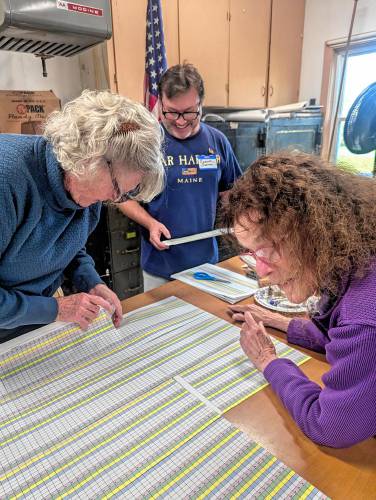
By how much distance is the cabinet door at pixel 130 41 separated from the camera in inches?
92.6

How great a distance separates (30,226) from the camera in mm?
915

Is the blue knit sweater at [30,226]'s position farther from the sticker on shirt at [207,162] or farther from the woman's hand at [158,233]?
the sticker on shirt at [207,162]

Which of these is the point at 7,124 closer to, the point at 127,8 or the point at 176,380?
the point at 127,8

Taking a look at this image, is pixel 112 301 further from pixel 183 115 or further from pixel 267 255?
pixel 183 115

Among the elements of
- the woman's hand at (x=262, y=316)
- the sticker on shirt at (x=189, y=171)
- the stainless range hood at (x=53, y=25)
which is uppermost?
the stainless range hood at (x=53, y=25)

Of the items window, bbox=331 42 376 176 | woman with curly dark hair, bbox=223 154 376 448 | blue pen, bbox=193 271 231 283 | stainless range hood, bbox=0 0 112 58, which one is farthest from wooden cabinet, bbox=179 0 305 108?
woman with curly dark hair, bbox=223 154 376 448

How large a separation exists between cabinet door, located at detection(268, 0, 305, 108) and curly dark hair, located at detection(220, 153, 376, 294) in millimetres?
3153

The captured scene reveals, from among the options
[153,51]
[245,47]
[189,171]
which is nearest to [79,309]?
[189,171]

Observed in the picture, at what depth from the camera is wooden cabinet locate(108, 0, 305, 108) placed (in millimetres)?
2422

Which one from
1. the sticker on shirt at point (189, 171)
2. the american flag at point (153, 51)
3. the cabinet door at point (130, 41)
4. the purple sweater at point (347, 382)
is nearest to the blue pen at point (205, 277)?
the sticker on shirt at point (189, 171)

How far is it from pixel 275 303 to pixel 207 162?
0.80m

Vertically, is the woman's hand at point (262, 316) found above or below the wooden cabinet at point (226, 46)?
below

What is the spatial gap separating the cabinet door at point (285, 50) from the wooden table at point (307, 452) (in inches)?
129

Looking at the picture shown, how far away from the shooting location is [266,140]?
291cm
